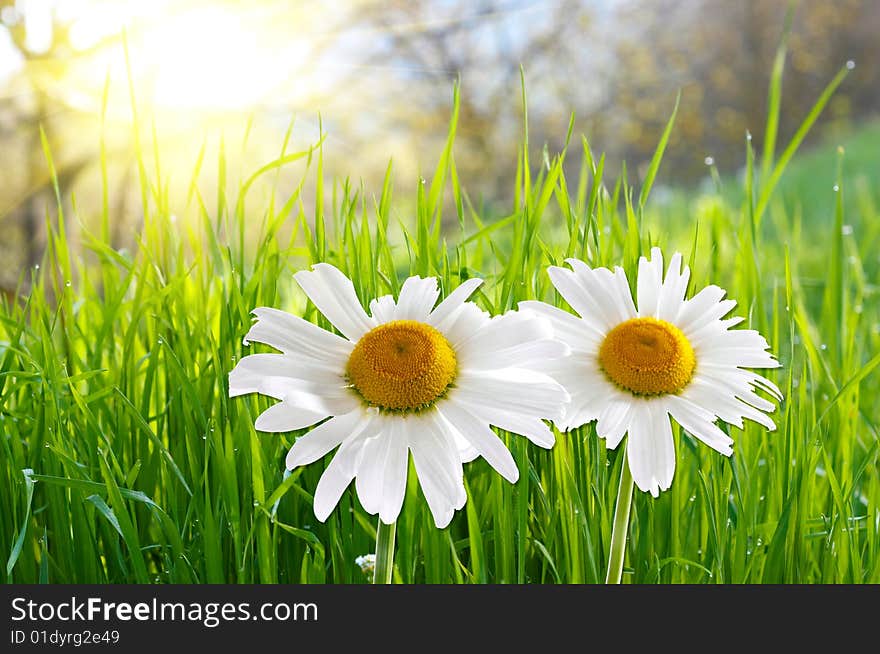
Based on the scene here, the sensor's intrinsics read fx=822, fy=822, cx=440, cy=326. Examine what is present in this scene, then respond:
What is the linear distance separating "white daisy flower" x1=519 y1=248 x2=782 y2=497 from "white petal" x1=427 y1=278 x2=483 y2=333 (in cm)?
3

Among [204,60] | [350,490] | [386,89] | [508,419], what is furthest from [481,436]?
[386,89]

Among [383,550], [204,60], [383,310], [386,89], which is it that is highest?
[386,89]

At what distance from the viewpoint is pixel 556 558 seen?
1.48 ft

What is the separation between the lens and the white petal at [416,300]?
14.3 inches

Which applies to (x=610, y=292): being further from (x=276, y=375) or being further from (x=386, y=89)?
(x=386, y=89)

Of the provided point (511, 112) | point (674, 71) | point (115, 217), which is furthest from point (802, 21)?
point (115, 217)

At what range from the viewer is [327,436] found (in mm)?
329

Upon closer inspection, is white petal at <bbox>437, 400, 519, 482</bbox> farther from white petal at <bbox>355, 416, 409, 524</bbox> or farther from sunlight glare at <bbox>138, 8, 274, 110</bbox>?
sunlight glare at <bbox>138, 8, 274, 110</bbox>

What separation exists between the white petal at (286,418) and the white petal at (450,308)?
0.22 feet

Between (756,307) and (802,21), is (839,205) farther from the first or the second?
(802,21)

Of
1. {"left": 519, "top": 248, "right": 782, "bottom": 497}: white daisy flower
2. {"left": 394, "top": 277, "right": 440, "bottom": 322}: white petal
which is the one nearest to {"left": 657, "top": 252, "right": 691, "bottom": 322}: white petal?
{"left": 519, "top": 248, "right": 782, "bottom": 497}: white daisy flower

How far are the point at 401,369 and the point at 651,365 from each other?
0.37 ft

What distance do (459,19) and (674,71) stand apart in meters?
2.38

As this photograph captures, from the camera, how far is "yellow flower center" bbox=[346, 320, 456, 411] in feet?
1.07
